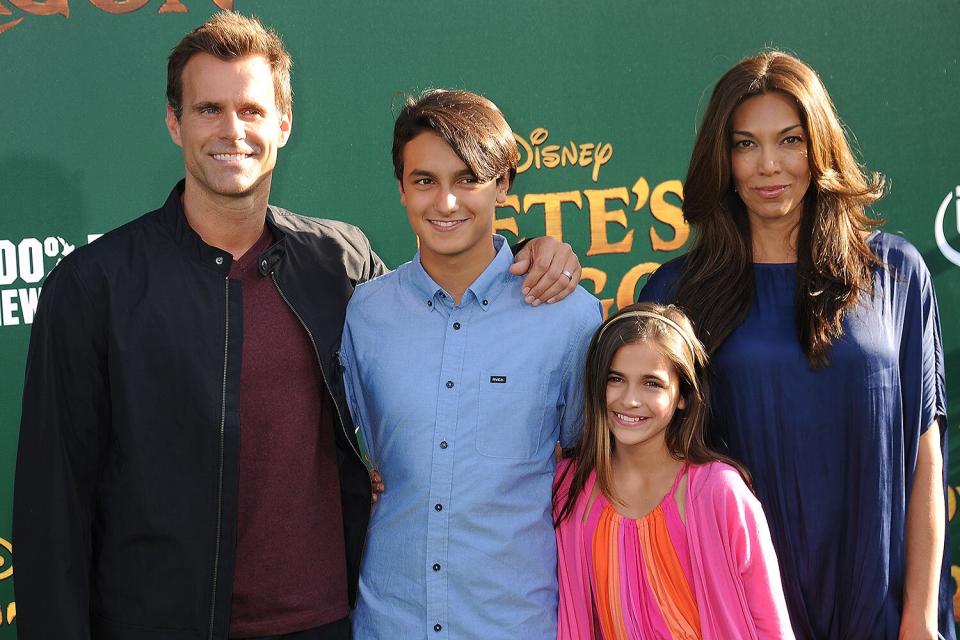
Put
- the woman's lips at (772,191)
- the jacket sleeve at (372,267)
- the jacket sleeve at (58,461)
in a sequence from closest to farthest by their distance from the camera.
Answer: the jacket sleeve at (58,461) < the woman's lips at (772,191) < the jacket sleeve at (372,267)

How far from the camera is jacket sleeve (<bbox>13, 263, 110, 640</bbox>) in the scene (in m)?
1.96

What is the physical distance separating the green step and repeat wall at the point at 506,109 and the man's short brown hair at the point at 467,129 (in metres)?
1.23

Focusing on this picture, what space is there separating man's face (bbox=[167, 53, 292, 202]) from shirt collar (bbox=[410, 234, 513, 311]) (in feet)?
1.24

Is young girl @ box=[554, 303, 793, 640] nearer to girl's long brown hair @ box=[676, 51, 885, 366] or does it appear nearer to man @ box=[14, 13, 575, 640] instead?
girl's long brown hair @ box=[676, 51, 885, 366]

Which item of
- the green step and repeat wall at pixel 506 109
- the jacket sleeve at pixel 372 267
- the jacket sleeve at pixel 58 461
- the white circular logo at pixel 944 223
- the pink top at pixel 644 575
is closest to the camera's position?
the jacket sleeve at pixel 58 461

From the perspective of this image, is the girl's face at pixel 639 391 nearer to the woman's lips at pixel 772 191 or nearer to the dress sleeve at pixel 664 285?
the dress sleeve at pixel 664 285

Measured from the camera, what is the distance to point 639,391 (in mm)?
2148

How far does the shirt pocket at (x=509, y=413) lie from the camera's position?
2.05 m

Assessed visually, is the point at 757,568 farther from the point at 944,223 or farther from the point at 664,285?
the point at 944,223

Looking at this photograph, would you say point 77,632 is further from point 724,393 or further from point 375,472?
point 724,393

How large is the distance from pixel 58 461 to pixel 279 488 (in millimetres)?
412

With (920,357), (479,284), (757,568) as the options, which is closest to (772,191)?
(920,357)

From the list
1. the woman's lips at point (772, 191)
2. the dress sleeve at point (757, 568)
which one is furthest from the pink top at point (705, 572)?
the woman's lips at point (772, 191)

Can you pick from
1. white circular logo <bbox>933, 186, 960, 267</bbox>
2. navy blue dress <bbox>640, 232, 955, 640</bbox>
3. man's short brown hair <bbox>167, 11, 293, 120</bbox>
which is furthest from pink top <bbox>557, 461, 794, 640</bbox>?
white circular logo <bbox>933, 186, 960, 267</bbox>
